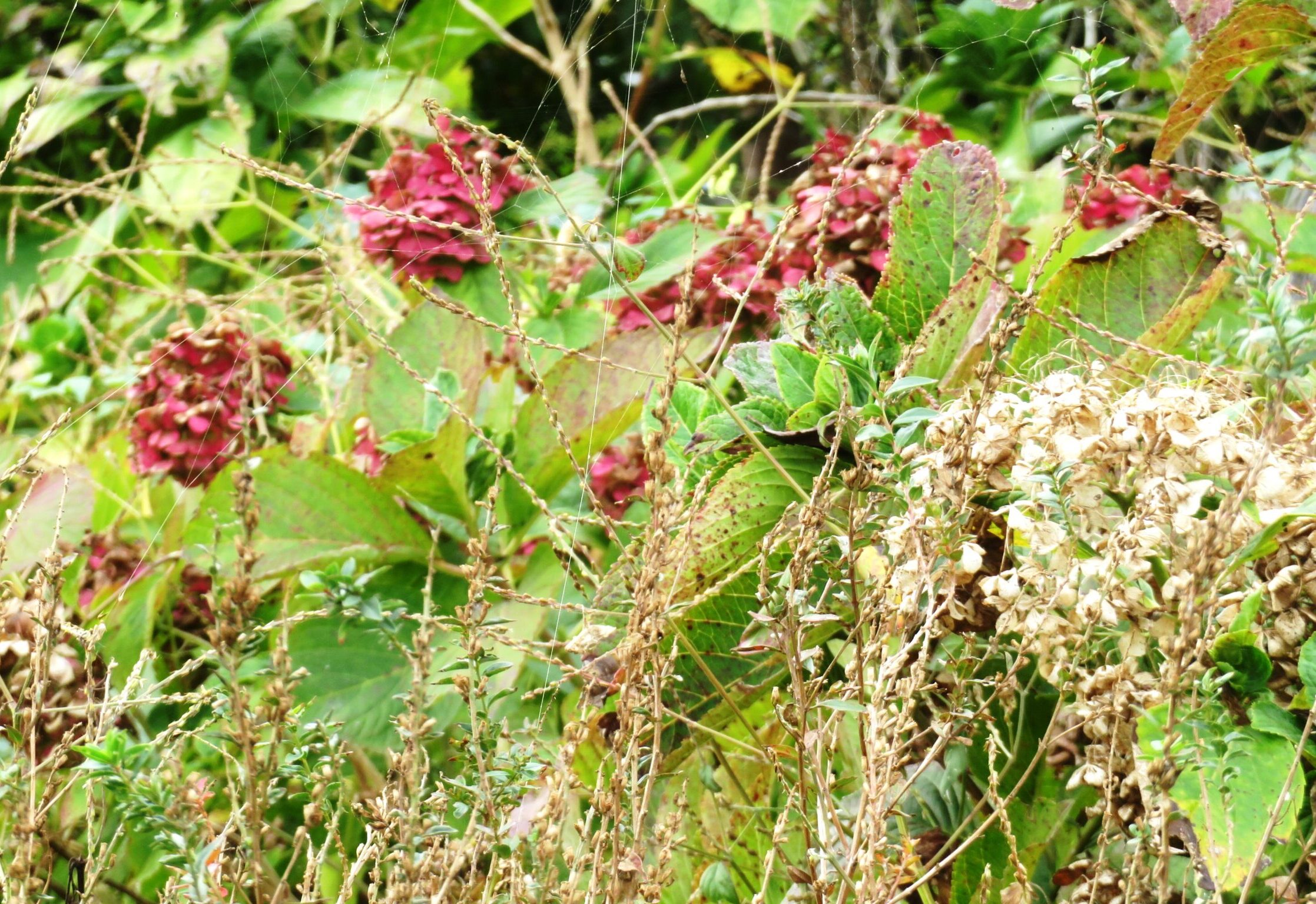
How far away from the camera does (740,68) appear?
6.20 feet

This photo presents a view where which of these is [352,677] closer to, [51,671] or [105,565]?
[51,671]

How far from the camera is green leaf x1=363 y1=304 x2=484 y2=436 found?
3.25 feet

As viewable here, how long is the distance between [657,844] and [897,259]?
0.38 metres

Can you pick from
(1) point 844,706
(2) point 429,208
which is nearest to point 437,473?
(2) point 429,208

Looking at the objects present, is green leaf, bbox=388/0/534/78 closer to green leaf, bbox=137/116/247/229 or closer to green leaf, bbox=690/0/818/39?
green leaf, bbox=137/116/247/229

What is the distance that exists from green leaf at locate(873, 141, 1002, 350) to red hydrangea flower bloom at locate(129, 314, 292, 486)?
1.81 ft

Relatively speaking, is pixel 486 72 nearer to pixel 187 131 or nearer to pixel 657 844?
pixel 187 131

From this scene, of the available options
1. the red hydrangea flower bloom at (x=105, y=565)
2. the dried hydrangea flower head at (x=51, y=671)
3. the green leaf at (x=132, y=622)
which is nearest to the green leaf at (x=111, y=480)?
the red hydrangea flower bloom at (x=105, y=565)

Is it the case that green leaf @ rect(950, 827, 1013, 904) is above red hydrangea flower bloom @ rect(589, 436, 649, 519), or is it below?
below

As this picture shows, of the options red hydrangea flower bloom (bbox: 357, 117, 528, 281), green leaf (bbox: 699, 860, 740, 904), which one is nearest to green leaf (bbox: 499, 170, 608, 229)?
red hydrangea flower bloom (bbox: 357, 117, 528, 281)

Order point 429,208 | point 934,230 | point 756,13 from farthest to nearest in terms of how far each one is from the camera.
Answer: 1. point 756,13
2. point 429,208
3. point 934,230

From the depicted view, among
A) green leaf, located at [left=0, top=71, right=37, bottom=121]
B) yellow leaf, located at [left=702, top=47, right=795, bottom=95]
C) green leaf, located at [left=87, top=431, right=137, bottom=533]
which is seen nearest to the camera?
green leaf, located at [left=87, top=431, right=137, bottom=533]

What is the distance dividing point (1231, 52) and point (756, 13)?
81cm

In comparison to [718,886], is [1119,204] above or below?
above
